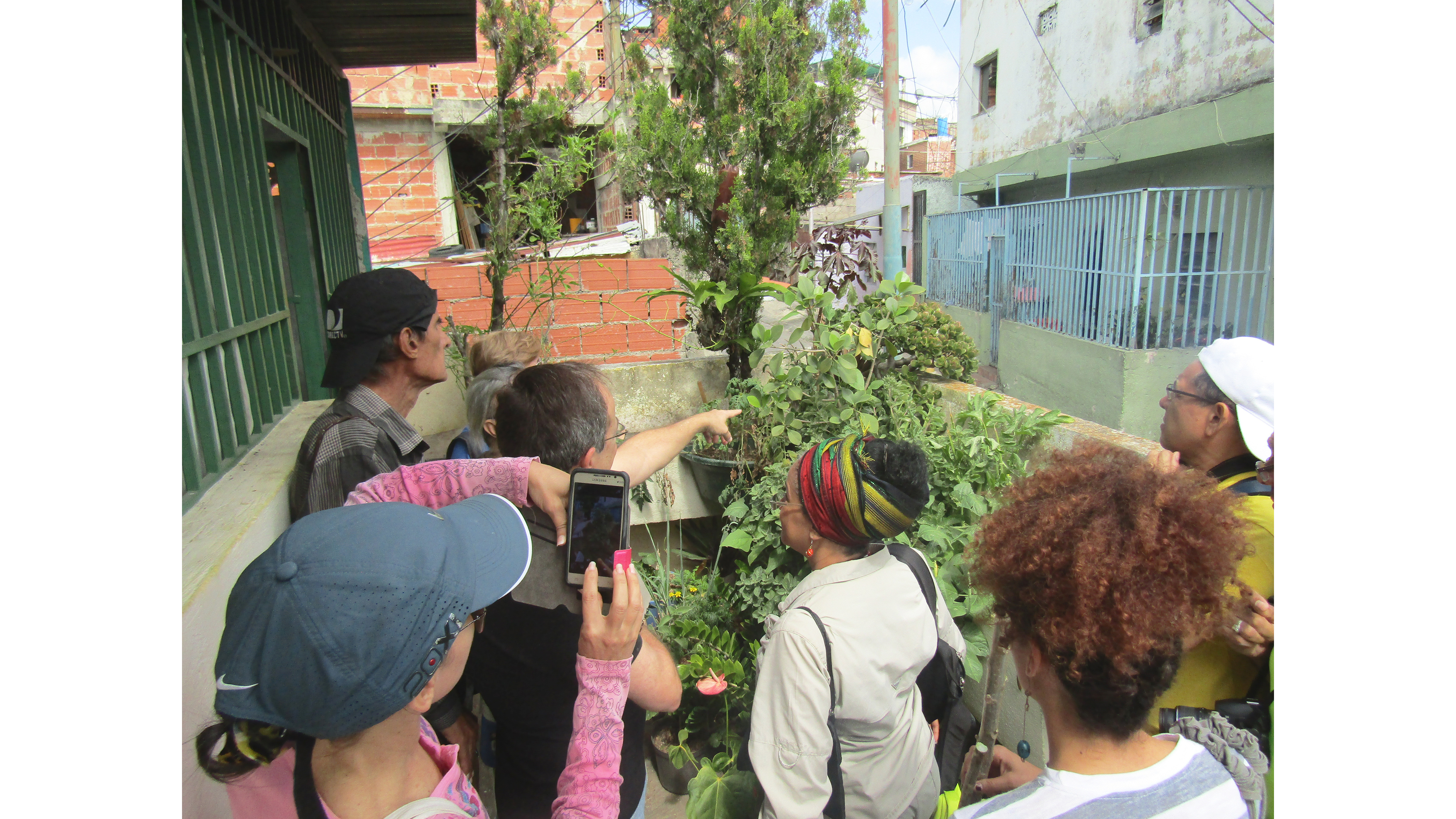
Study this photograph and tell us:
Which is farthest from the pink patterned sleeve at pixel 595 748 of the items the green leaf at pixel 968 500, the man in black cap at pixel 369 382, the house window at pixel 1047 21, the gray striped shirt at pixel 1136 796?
the house window at pixel 1047 21

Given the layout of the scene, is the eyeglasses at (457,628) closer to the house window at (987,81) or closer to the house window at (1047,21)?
the house window at (1047,21)

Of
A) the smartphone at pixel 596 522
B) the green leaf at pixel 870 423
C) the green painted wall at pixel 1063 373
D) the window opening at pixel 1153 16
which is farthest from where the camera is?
the window opening at pixel 1153 16

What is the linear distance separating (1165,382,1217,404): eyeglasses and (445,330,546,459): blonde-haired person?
1.71m

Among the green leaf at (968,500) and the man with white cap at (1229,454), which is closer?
the man with white cap at (1229,454)

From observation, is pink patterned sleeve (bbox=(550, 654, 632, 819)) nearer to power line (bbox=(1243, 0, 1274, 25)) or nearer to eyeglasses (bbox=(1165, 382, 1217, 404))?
eyeglasses (bbox=(1165, 382, 1217, 404))

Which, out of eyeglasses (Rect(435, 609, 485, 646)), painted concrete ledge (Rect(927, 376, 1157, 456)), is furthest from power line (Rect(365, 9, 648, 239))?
eyeglasses (Rect(435, 609, 485, 646))

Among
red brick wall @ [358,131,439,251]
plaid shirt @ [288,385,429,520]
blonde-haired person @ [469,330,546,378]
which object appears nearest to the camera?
plaid shirt @ [288,385,429,520]

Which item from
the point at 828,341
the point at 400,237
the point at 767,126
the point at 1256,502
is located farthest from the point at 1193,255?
the point at 400,237

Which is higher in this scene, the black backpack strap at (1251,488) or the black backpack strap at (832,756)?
the black backpack strap at (1251,488)

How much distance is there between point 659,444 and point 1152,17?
9.92 meters

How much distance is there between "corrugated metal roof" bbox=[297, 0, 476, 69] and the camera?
3334 millimetres

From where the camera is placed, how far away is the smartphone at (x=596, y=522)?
1251mm

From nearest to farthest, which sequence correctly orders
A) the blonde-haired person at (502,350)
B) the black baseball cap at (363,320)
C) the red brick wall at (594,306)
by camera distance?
the black baseball cap at (363,320) < the blonde-haired person at (502,350) < the red brick wall at (594,306)

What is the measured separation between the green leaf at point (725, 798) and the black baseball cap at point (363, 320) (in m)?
1.34
